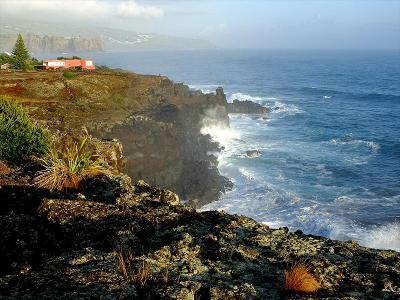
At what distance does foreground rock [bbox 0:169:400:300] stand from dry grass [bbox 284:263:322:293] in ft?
0.53

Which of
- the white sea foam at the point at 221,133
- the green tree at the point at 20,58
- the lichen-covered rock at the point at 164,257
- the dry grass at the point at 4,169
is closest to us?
the lichen-covered rock at the point at 164,257

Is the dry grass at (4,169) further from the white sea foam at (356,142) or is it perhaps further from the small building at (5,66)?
the small building at (5,66)

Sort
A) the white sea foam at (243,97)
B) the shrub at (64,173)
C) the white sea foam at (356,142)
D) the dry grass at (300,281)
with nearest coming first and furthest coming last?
the dry grass at (300,281), the shrub at (64,173), the white sea foam at (356,142), the white sea foam at (243,97)

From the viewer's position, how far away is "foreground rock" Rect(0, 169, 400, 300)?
7312mm

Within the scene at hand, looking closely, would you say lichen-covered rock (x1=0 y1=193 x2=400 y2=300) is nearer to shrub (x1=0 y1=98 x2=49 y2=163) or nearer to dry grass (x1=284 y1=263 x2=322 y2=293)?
dry grass (x1=284 y1=263 x2=322 y2=293)

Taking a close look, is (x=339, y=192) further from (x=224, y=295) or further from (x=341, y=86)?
(x=341, y=86)

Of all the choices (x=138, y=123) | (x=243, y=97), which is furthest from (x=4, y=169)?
(x=243, y=97)

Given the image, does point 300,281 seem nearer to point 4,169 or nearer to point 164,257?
point 164,257

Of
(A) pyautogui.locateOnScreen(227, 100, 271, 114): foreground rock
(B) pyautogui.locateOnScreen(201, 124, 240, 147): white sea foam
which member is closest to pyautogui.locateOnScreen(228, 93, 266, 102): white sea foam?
(A) pyautogui.locateOnScreen(227, 100, 271, 114): foreground rock

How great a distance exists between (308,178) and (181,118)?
2022 centimetres

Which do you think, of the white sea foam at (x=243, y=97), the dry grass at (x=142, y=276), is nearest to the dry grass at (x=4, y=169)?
the dry grass at (x=142, y=276)

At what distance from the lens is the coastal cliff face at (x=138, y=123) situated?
1663 inches

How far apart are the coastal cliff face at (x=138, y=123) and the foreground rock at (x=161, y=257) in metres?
23.1

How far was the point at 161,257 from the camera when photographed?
857 cm
